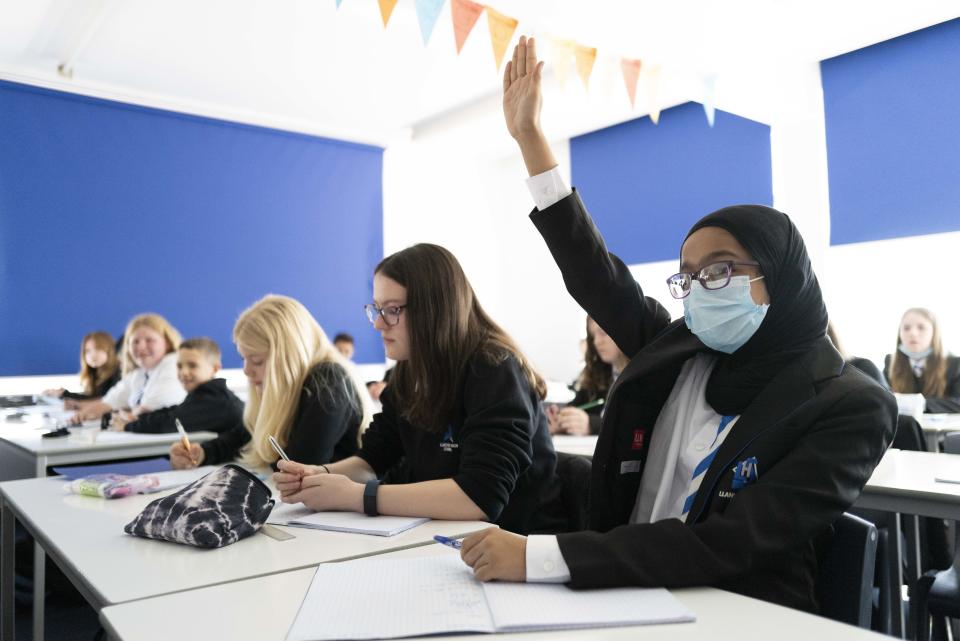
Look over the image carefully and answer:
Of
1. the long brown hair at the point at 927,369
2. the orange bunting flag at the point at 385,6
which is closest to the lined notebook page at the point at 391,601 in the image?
the orange bunting flag at the point at 385,6

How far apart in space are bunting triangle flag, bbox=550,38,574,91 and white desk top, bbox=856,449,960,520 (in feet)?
10.3

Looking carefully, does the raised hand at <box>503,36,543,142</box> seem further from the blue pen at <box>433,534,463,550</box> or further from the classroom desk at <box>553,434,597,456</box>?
the classroom desk at <box>553,434,597,456</box>

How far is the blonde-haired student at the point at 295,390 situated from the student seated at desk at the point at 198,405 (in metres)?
1.19

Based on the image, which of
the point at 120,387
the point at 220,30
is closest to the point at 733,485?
the point at 120,387

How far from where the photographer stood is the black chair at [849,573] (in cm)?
114

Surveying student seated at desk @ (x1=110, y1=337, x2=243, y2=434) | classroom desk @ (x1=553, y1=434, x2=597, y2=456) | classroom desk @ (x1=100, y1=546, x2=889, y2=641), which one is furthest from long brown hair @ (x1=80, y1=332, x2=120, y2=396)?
classroom desk @ (x1=100, y1=546, x2=889, y2=641)

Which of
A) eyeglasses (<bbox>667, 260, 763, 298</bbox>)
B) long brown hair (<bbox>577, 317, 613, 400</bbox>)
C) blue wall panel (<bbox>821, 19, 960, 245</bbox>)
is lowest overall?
long brown hair (<bbox>577, 317, 613, 400</bbox>)

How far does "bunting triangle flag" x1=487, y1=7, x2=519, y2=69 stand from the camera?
414 cm

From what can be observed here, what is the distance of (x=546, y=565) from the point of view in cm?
102

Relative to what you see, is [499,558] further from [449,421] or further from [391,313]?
[391,313]

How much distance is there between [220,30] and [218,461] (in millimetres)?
3551

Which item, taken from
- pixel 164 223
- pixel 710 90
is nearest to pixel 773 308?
pixel 710 90

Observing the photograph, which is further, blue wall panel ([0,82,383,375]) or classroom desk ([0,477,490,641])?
blue wall panel ([0,82,383,375])

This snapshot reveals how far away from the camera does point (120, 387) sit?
4.73 metres
